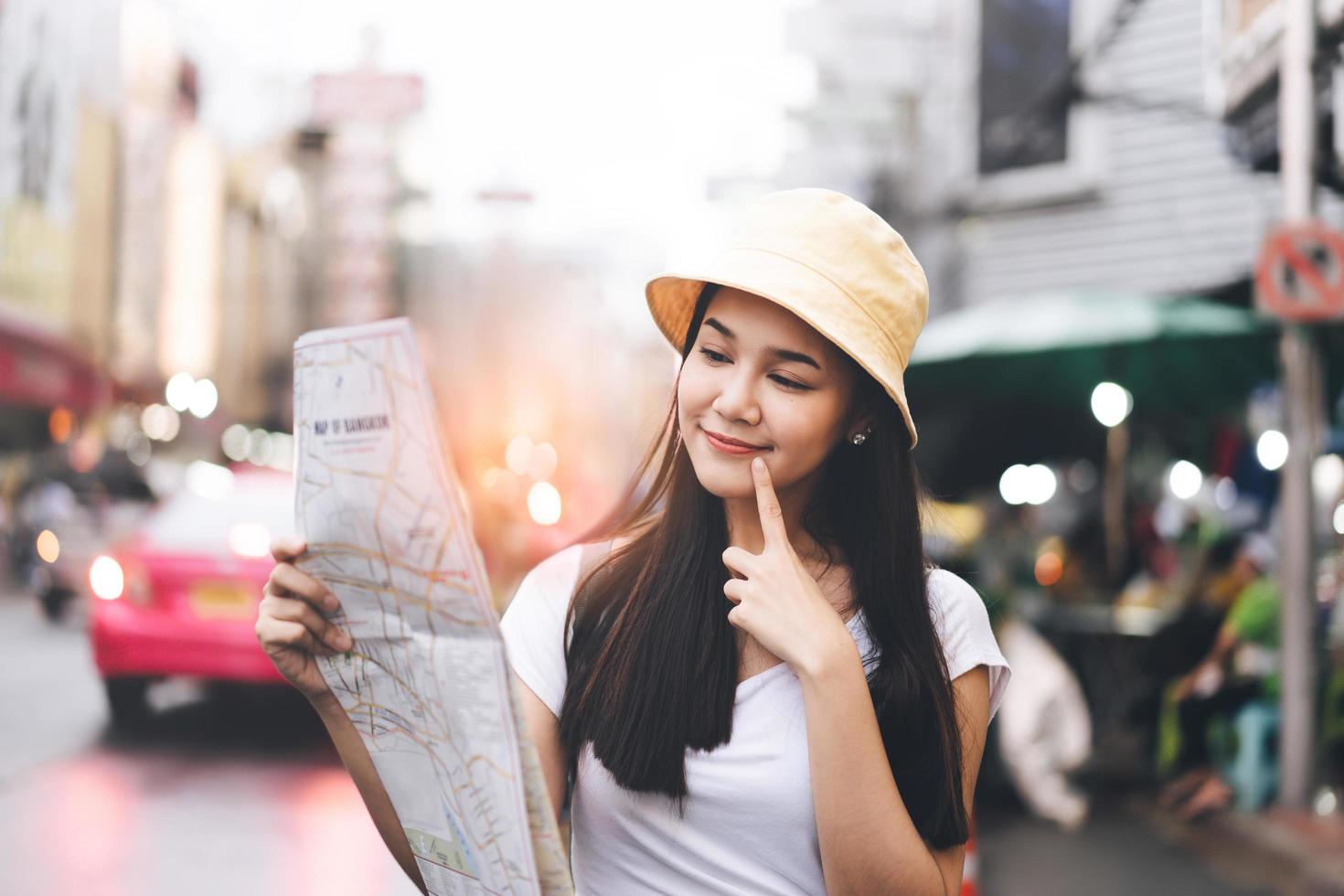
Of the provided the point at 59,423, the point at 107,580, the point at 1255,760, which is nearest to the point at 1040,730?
the point at 1255,760

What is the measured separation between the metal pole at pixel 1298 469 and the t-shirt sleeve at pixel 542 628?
244 inches

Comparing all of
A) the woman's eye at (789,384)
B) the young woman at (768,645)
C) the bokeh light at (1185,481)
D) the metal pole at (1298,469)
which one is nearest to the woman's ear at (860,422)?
the young woman at (768,645)

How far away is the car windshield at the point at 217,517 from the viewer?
7688 mm

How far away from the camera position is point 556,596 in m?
1.80

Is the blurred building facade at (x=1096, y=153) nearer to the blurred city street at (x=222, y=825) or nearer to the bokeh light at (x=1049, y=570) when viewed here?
the bokeh light at (x=1049, y=570)

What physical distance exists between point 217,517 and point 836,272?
7.05 meters

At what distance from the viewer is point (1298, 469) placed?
6887 mm

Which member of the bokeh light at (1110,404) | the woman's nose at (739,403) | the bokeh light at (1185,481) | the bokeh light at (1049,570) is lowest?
the bokeh light at (1049,570)

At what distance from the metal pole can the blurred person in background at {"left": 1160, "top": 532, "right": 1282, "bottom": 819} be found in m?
0.40

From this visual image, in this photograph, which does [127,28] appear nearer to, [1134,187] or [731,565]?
[1134,187]

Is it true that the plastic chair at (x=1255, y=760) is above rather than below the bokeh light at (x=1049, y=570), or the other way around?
below

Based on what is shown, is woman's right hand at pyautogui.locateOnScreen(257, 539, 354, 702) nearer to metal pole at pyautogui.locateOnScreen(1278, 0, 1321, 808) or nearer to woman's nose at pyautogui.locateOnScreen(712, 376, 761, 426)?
woman's nose at pyautogui.locateOnScreen(712, 376, 761, 426)

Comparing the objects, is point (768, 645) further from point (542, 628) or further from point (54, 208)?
point (54, 208)

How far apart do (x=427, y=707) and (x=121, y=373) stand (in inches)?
1147
